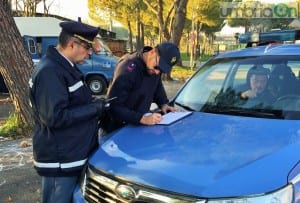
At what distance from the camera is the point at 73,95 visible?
311 centimetres

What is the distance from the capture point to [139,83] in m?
4.12

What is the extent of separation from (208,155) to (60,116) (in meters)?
0.99

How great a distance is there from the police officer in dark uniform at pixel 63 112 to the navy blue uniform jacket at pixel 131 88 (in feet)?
2.03

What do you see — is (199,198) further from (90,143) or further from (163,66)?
(163,66)

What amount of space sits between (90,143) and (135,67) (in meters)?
1.02

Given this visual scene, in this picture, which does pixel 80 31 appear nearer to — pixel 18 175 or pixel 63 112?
pixel 63 112

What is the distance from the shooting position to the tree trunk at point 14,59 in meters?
7.06

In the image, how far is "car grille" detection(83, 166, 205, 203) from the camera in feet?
8.24

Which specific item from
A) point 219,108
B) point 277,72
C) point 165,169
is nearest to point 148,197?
point 165,169

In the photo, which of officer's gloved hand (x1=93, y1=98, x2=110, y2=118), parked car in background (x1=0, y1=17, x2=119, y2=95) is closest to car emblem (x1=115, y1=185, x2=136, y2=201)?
officer's gloved hand (x1=93, y1=98, x2=110, y2=118)

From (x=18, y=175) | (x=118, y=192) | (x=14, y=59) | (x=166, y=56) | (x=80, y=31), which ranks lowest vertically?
(x=18, y=175)

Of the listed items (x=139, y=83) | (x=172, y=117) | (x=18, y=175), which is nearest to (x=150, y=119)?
(x=172, y=117)

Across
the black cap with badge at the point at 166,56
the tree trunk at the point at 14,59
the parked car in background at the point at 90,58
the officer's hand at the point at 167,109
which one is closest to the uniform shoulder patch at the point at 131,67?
the black cap with badge at the point at 166,56

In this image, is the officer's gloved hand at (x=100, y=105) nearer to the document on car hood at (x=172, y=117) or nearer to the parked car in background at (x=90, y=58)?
the document on car hood at (x=172, y=117)
